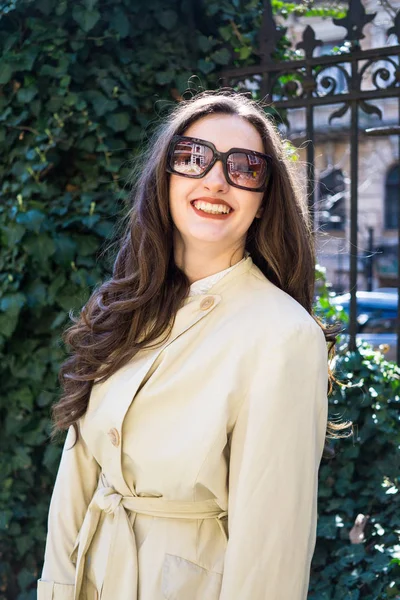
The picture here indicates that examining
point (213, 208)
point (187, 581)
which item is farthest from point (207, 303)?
point (187, 581)

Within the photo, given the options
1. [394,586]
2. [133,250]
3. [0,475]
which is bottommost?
[394,586]

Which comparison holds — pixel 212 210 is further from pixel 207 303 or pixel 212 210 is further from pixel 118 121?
pixel 118 121

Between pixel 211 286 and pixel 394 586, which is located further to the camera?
pixel 394 586

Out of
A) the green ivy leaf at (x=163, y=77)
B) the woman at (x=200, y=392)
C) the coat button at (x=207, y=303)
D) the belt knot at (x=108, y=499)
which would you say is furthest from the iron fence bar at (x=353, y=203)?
the belt knot at (x=108, y=499)

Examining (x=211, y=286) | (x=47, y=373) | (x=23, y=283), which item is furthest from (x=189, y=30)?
(x=211, y=286)

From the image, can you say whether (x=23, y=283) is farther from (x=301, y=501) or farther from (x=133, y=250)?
(x=301, y=501)

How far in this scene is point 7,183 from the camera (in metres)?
3.28

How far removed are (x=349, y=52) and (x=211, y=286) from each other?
182 cm

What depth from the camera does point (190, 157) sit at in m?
1.87

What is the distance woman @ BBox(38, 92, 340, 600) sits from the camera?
1641 millimetres

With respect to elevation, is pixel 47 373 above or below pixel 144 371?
below

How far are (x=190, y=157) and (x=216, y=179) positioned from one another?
98 mm

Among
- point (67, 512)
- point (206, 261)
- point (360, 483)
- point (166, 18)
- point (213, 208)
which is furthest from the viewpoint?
point (166, 18)

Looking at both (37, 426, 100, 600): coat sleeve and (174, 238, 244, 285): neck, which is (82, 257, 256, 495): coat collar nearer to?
(174, 238, 244, 285): neck
